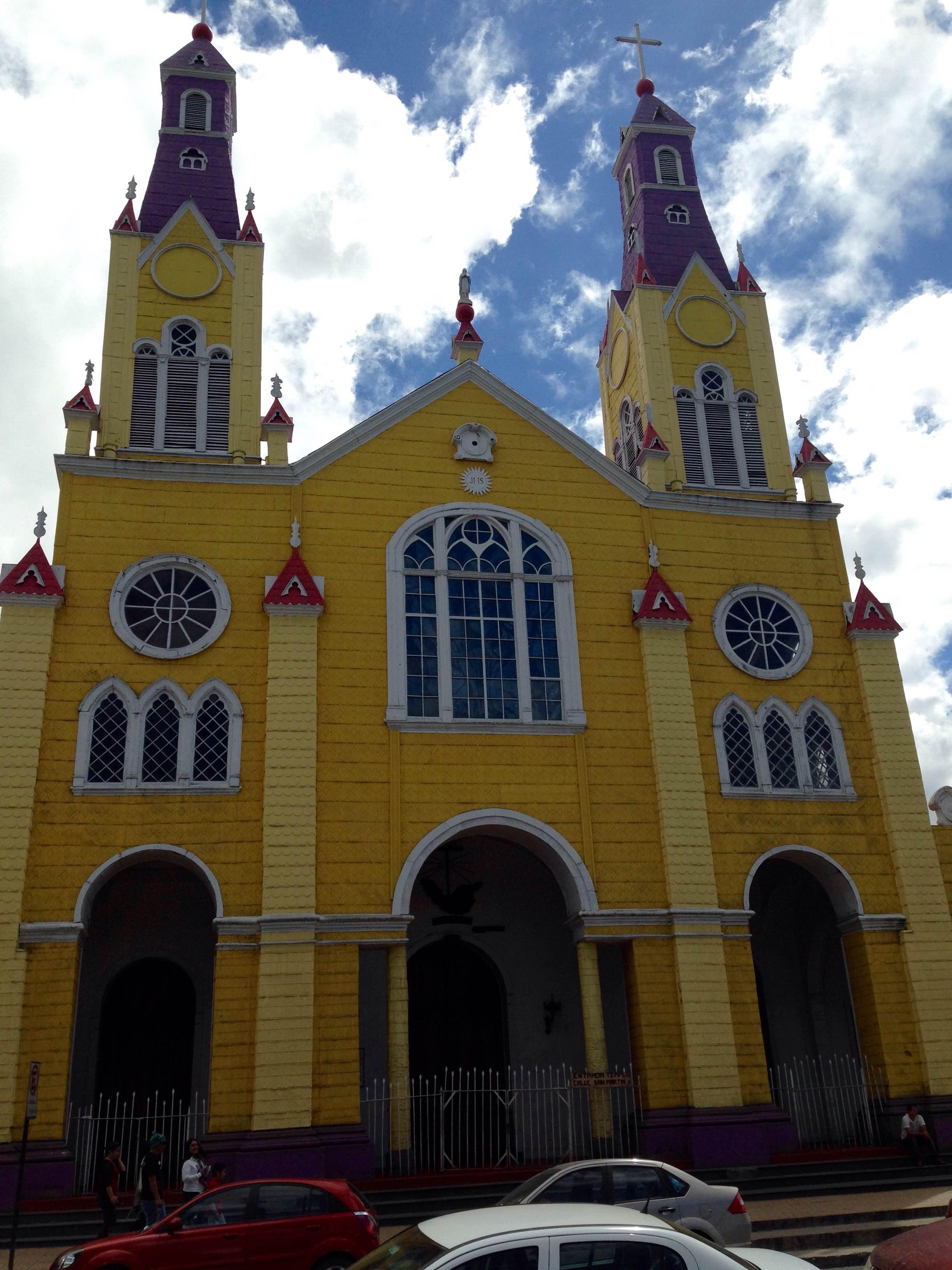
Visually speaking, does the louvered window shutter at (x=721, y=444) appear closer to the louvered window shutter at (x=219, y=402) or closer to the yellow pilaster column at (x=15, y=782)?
the louvered window shutter at (x=219, y=402)

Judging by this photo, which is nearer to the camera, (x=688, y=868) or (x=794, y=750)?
(x=688, y=868)

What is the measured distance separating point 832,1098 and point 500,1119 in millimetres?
6207

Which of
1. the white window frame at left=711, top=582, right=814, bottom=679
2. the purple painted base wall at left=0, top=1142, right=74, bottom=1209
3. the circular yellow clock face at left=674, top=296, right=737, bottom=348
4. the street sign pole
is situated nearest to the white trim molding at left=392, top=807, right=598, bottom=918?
the white window frame at left=711, top=582, right=814, bottom=679

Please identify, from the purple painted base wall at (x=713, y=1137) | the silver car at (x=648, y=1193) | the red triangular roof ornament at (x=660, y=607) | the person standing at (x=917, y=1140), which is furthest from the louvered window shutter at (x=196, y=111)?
the person standing at (x=917, y=1140)

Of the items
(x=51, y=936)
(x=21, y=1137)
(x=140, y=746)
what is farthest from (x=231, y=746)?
(x=21, y=1137)

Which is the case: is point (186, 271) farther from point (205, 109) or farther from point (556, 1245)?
point (556, 1245)

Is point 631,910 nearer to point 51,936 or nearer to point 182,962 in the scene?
point 182,962

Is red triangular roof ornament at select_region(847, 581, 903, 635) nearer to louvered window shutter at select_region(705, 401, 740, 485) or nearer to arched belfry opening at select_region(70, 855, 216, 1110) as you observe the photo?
louvered window shutter at select_region(705, 401, 740, 485)

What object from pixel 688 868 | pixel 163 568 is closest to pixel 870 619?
pixel 688 868

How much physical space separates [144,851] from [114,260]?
13.3 meters

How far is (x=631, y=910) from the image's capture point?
65.5 feet

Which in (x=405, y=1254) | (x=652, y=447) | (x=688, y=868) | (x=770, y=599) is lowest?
(x=405, y=1254)

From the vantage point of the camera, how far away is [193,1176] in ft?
47.9

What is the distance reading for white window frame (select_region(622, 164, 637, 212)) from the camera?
30.6 metres
